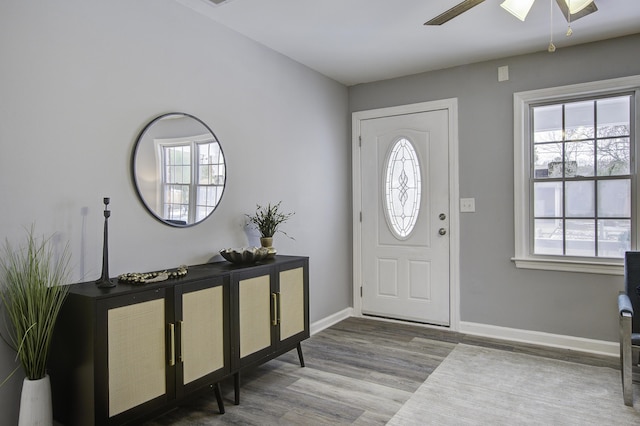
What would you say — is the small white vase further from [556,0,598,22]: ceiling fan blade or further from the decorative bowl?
[556,0,598,22]: ceiling fan blade

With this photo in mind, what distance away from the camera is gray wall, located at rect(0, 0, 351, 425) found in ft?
6.31

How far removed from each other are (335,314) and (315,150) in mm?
1627

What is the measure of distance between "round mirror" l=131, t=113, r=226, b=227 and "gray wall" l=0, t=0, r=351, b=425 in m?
0.06

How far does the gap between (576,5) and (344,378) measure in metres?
2.66

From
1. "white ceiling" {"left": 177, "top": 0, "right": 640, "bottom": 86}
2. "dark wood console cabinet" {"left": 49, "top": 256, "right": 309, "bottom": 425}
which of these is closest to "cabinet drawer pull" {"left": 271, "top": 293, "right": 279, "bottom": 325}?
"dark wood console cabinet" {"left": 49, "top": 256, "right": 309, "bottom": 425}

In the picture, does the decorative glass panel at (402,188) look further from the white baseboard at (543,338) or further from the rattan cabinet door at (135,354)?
the rattan cabinet door at (135,354)

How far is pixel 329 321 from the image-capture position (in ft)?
13.5

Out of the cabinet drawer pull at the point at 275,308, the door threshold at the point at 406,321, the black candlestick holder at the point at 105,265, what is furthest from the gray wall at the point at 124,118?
the door threshold at the point at 406,321

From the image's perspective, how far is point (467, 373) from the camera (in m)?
2.92

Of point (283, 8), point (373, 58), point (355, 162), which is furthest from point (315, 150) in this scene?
point (283, 8)

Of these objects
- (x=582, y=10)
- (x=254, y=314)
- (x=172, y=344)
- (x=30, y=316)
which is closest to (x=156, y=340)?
(x=172, y=344)

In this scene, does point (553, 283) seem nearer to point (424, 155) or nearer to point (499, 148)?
point (499, 148)

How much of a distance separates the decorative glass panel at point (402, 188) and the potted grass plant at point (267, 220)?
127cm

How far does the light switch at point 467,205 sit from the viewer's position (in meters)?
3.83
